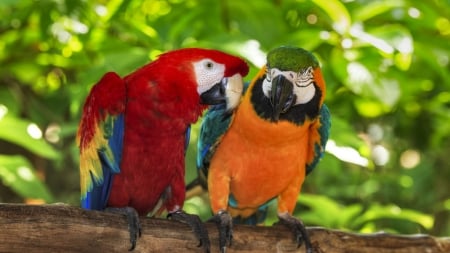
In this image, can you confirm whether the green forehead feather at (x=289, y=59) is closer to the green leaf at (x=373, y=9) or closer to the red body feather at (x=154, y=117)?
the red body feather at (x=154, y=117)

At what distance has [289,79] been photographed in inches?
40.4

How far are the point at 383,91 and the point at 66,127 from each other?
0.66 metres

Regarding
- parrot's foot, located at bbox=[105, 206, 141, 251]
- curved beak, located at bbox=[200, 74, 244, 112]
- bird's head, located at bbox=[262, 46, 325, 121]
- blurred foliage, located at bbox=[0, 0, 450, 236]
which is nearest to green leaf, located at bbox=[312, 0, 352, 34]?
blurred foliage, located at bbox=[0, 0, 450, 236]

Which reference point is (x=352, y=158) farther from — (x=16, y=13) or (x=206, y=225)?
(x=16, y=13)

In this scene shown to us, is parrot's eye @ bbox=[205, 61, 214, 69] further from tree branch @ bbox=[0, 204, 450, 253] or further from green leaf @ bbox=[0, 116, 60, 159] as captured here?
green leaf @ bbox=[0, 116, 60, 159]

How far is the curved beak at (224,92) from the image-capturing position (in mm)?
1005

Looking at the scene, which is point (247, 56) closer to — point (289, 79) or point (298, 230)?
point (289, 79)

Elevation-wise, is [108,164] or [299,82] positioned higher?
[299,82]

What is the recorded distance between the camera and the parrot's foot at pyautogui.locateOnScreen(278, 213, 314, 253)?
1.12 metres

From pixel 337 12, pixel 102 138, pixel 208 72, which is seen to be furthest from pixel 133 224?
pixel 337 12

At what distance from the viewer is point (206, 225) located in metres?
1.07

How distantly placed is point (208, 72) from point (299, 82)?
0.15 meters

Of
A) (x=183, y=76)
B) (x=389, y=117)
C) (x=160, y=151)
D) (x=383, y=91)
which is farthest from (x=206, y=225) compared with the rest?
(x=389, y=117)

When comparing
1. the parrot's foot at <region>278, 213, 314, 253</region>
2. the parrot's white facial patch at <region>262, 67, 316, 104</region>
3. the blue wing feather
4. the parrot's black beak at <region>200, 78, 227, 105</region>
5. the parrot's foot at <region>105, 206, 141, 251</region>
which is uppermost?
the parrot's white facial patch at <region>262, 67, 316, 104</region>
